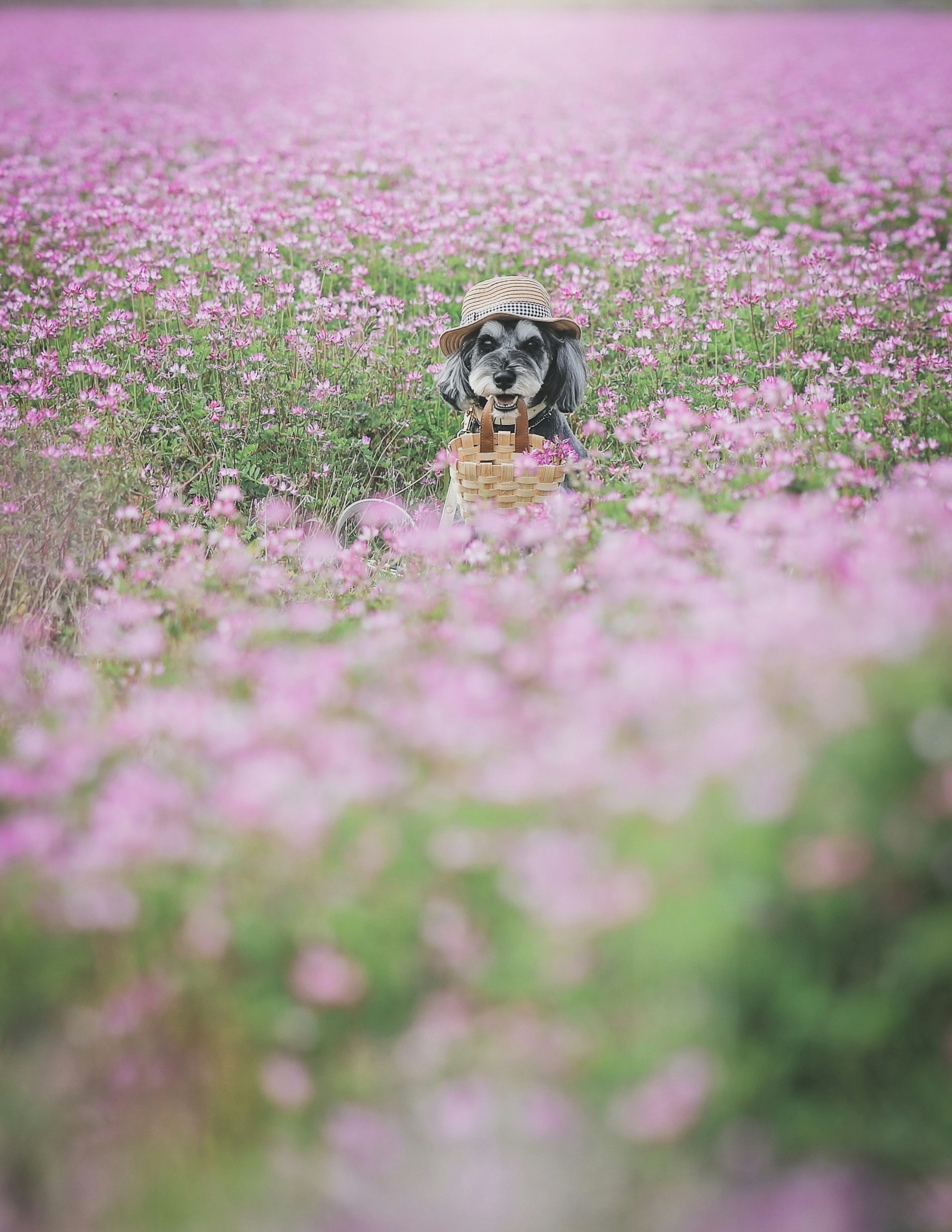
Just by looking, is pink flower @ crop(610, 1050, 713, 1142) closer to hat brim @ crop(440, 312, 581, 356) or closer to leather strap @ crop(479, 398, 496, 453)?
leather strap @ crop(479, 398, 496, 453)

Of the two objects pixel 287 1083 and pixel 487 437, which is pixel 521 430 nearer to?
pixel 487 437

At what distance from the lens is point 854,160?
9297 millimetres

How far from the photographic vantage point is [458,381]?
14.6ft

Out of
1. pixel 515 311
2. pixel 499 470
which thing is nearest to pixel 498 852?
pixel 499 470

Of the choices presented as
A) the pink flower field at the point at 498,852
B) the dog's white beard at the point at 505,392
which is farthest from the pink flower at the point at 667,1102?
the dog's white beard at the point at 505,392

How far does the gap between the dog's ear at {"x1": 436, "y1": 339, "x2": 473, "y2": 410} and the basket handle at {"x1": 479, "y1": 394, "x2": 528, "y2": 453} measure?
21cm

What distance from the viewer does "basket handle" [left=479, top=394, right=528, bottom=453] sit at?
13.7 feet

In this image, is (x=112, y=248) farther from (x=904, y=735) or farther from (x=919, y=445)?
(x=904, y=735)

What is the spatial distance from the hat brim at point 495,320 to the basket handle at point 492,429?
0.39 metres

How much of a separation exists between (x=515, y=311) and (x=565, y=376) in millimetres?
428

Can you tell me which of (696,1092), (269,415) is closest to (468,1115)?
(696,1092)

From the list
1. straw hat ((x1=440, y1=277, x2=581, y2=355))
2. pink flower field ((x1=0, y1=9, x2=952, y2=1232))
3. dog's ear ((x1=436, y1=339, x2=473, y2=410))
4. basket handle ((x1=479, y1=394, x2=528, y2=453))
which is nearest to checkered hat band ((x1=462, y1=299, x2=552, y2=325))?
straw hat ((x1=440, y1=277, x2=581, y2=355))

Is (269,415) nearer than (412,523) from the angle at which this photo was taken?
No

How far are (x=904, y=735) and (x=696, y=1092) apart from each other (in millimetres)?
688
